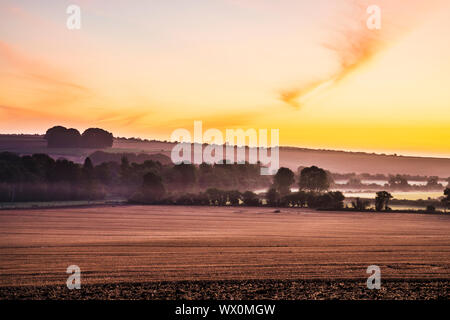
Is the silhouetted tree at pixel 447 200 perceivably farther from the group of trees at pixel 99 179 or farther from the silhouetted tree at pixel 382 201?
the group of trees at pixel 99 179

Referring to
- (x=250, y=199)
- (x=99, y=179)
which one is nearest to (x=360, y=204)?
(x=250, y=199)

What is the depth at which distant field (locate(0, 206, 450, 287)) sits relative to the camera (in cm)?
3170

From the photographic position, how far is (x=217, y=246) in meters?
48.7

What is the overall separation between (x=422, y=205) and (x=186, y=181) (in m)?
69.6

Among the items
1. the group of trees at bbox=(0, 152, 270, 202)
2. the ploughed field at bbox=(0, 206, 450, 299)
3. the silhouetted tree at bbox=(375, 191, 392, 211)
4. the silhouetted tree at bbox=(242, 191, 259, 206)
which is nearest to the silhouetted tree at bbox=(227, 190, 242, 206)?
the silhouetted tree at bbox=(242, 191, 259, 206)

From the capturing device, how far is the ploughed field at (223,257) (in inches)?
1050

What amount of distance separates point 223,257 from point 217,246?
346 inches

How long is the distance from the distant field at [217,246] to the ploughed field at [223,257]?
0.34 ft

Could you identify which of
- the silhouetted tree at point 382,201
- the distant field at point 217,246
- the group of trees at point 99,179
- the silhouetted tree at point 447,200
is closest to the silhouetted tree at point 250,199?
the distant field at point 217,246

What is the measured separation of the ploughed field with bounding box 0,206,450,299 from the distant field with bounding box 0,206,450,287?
0.10 m

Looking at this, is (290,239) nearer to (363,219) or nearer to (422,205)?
(363,219)

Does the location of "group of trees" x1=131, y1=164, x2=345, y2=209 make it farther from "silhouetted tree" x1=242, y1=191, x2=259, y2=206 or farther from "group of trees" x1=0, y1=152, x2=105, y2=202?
"group of trees" x1=0, y1=152, x2=105, y2=202
